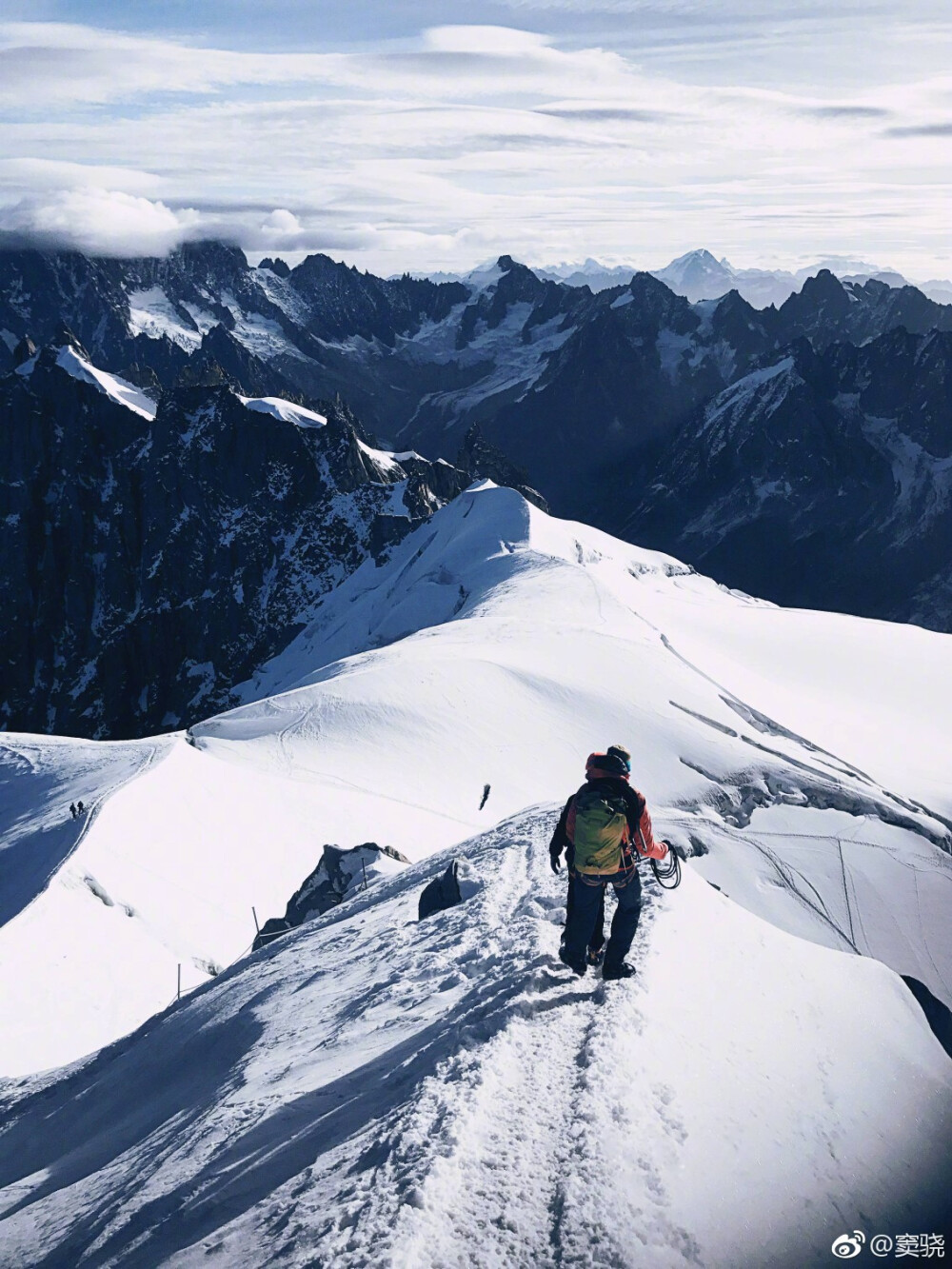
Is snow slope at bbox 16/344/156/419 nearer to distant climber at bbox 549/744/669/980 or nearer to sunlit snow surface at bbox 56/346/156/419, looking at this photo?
sunlit snow surface at bbox 56/346/156/419

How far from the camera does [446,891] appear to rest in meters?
14.1

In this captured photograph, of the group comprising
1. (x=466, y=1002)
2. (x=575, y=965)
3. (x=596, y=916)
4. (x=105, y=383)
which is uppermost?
(x=596, y=916)

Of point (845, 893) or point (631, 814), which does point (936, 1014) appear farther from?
point (845, 893)

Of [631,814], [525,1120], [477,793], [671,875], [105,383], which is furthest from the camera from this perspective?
[105,383]

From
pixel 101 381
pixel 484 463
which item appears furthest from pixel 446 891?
pixel 101 381

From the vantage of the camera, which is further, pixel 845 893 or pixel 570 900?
pixel 845 893

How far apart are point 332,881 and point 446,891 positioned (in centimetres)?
775

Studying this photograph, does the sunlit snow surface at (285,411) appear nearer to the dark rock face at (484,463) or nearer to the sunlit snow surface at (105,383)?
the sunlit snow surface at (105,383)

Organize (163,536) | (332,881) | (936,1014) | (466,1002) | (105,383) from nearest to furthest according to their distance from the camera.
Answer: (466,1002) → (936,1014) → (332,881) → (163,536) → (105,383)

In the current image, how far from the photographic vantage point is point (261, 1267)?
6.62 metres

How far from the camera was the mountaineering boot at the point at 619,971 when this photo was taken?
31.4ft

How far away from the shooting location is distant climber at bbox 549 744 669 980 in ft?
30.9

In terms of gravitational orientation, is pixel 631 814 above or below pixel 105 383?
above

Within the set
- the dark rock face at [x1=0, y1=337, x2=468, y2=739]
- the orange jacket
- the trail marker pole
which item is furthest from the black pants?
the dark rock face at [x1=0, y1=337, x2=468, y2=739]
